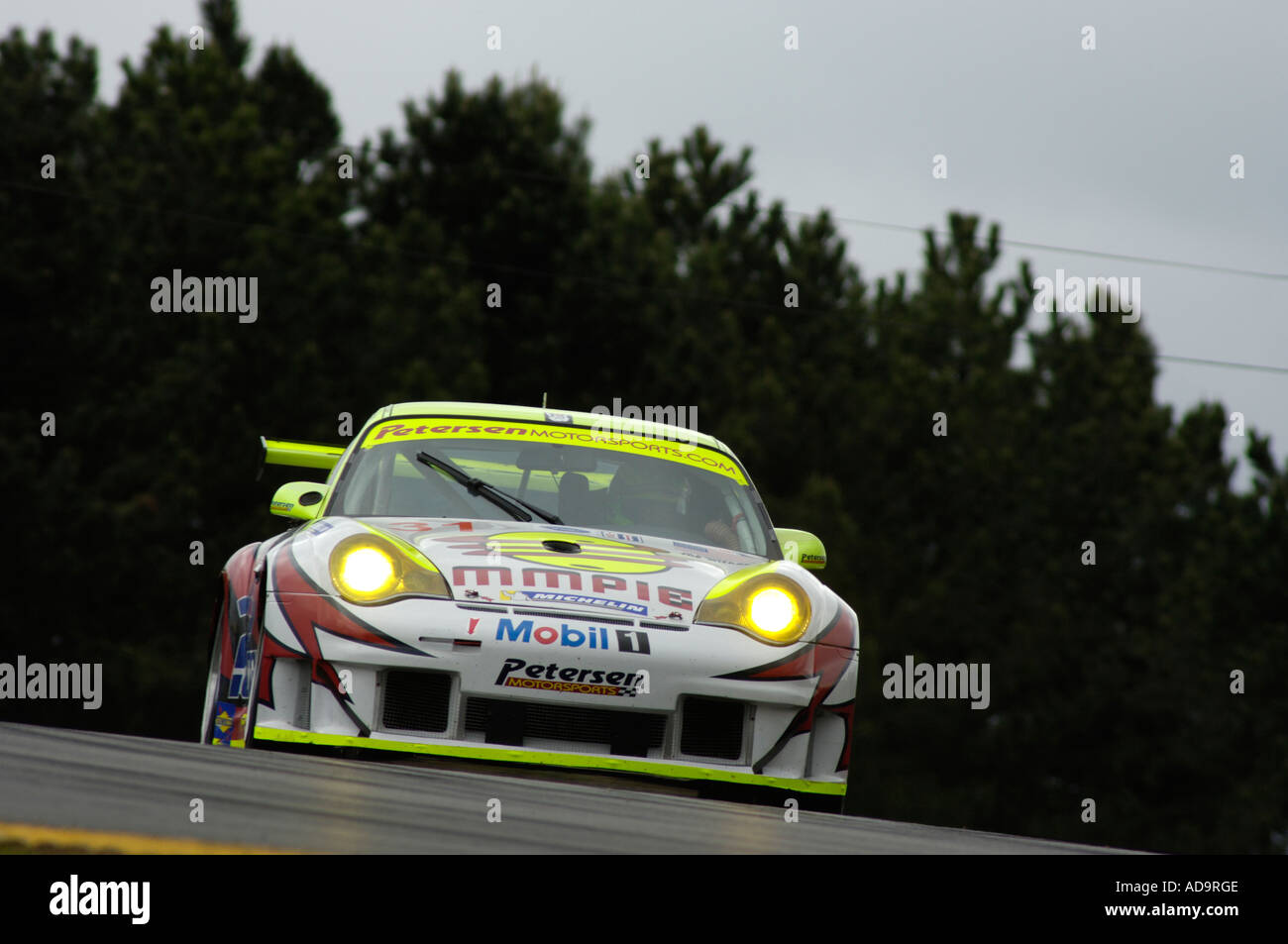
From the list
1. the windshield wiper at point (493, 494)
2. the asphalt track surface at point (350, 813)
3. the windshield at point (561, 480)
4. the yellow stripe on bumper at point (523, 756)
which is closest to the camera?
the asphalt track surface at point (350, 813)

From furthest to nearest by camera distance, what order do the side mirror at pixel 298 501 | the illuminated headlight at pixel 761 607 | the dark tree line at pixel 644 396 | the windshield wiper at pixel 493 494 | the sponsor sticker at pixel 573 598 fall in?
the dark tree line at pixel 644 396 < the side mirror at pixel 298 501 < the windshield wiper at pixel 493 494 < the illuminated headlight at pixel 761 607 < the sponsor sticker at pixel 573 598

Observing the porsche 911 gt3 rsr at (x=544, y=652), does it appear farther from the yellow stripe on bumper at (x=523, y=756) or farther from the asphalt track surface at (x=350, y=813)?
the asphalt track surface at (x=350, y=813)

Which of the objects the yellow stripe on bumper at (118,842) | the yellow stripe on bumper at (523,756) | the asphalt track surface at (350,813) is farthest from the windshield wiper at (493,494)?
the yellow stripe on bumper at (118,842)

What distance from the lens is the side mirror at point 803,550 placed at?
669 centimetres

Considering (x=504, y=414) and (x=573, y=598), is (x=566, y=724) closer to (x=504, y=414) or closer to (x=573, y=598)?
(x=573, y=598)

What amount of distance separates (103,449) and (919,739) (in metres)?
19.6

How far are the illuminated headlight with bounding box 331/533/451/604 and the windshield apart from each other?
86 centimetres

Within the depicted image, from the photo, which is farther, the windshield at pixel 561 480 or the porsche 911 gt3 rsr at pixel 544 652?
the windshield at pixel 561 480

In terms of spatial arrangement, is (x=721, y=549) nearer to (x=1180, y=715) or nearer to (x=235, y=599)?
(x=235, y=599)

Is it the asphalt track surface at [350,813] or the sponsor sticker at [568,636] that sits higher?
the sponsor sticker at [568,636]

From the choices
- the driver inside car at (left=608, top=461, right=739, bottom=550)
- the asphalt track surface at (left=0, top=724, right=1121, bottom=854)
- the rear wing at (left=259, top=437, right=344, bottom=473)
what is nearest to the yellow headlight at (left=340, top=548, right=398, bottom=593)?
the asphalt track surface at (left=0, top=724, right=1121, bottom=854)

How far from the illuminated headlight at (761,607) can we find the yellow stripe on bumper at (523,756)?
1.41 feet

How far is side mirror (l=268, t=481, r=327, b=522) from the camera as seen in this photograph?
21.7 feet

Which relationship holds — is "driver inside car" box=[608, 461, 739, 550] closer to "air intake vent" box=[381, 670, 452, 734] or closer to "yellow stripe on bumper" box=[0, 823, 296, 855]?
"air intake vent" box=[381, 670, 452, 734]
